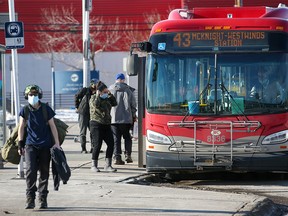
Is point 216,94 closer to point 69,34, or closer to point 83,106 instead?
point 83,106

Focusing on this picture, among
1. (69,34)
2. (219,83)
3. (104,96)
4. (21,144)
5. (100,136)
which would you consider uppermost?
(69,34)

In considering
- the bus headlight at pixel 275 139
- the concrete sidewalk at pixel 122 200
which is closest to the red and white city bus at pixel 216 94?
the bus headlight at pixel 275 139

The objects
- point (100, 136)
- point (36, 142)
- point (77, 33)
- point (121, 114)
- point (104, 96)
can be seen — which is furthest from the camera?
point (77, 33)

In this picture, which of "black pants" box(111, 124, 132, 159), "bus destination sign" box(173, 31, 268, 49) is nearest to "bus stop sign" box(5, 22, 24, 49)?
"bus destination sign" box(173, 31, 268, 49)

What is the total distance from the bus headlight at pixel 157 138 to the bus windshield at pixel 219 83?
402 mm

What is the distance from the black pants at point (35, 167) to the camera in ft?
36.3

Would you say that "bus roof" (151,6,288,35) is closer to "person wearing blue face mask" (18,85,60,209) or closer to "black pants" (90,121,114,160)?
"black pants" (90,121,114,160)

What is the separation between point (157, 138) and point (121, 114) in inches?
118

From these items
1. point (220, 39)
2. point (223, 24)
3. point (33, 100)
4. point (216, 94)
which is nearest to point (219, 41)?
point (220, 39)

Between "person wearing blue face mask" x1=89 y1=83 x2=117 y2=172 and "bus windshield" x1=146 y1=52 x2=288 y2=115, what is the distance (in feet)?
4.09

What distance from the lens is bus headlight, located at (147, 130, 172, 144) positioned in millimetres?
15188

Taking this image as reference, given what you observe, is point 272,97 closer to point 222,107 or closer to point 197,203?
point 222,107

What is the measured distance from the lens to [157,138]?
15.3 m

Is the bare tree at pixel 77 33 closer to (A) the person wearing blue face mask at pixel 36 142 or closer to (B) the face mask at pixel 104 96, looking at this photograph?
(B) the face mask at pixel 104 96
